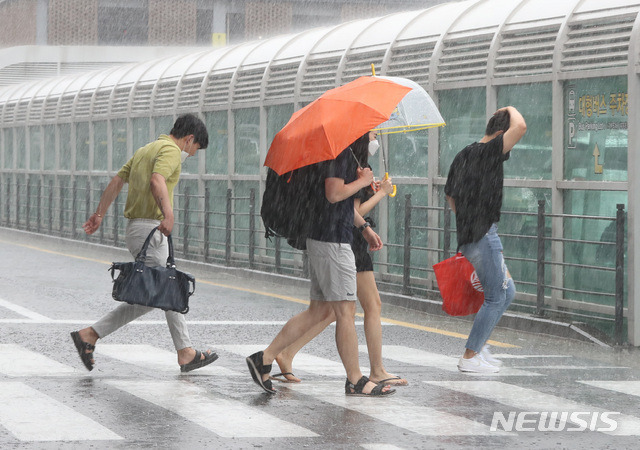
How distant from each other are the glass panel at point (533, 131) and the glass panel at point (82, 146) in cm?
1473

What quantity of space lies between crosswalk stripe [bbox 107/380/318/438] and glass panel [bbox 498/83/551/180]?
544 centimetres

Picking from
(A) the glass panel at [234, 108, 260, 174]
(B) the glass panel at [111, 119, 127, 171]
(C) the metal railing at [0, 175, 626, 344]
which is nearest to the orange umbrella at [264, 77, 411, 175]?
(C) the metal railing at [0, 175, 626, 344]

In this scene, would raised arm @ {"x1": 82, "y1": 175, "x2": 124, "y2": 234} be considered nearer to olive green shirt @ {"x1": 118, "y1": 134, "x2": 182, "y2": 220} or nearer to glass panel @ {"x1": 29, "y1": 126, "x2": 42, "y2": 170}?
olive green shirt @ {"x1": 118, "y1": 134, "x2": 182, "y2": 220}

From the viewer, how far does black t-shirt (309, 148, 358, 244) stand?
7.72m

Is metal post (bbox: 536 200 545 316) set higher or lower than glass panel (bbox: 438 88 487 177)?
lower

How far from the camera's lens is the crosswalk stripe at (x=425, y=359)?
9125 mm

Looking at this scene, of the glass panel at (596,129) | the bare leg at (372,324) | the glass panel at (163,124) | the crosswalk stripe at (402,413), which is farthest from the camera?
the glass panel at (163,124)

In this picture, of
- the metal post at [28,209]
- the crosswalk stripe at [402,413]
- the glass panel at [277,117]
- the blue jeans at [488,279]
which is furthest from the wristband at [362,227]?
the metal post at [28,209]

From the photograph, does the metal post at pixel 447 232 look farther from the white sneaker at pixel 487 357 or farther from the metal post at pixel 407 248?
the white sneaker at pixel 487 357

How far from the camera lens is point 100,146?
83.5 ft

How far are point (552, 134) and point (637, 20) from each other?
5.04 ft

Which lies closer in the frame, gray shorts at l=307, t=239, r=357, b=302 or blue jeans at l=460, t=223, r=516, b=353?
gray shorts at l=307, t=239, r=357, b=302

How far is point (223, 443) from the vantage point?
6.36 meters

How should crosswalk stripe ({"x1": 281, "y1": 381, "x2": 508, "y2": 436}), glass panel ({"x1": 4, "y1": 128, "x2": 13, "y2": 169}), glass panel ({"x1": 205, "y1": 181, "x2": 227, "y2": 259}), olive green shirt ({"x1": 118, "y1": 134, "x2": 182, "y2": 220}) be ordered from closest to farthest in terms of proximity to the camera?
crosswalk stripe ({"x1": 281, "y1": 381, "x2": 508, "y2": 436})
olive green shirt ({"x1": 118, "y1": 134, "x2": 182, "y2": 220})
glass panel ({"x1": 205, "y1": 181, "x2": 227, "y2": 259})
glass panel ({"x1": 4, "y1": 128, "x2": 13, "y2": 169})
